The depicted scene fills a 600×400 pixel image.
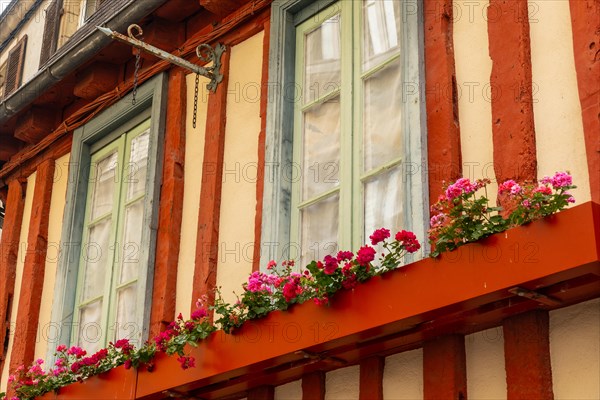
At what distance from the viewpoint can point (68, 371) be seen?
7008 mm

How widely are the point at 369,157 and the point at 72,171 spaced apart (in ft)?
10.5

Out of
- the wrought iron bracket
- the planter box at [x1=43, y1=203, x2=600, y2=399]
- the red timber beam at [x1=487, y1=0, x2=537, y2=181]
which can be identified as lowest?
the planter box at [x1=43, y1=203, x2=600, y2=399]

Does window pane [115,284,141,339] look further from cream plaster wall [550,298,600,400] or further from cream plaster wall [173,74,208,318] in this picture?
cream plaster wall [550,298,600,400]

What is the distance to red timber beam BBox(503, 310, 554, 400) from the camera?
14.7 ft

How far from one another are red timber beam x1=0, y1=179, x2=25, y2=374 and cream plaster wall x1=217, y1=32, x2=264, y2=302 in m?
2.71

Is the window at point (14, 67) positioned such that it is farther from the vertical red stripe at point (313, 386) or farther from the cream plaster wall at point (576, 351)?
the cream plaster wall at point (576, 351)

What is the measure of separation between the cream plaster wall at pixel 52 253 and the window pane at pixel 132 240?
2.75 ft

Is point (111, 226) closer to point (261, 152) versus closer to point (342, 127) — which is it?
point (261, 152)

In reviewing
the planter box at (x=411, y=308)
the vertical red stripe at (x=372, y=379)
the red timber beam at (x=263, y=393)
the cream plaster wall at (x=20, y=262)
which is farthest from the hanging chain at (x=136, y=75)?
the vertical red stripe at (x=372, y=379)

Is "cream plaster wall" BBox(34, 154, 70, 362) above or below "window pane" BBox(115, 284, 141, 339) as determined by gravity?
above

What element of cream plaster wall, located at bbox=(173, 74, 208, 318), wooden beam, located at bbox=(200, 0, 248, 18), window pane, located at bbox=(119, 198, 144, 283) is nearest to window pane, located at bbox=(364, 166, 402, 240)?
cream plaster wall, located at bbox=(173, 74, 208, 318)

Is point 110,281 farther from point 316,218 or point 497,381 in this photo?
point 497,381

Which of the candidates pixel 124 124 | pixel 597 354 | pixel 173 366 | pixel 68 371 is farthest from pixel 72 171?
pixel 597 354

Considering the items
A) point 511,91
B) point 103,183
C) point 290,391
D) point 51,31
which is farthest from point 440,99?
point 51,31
